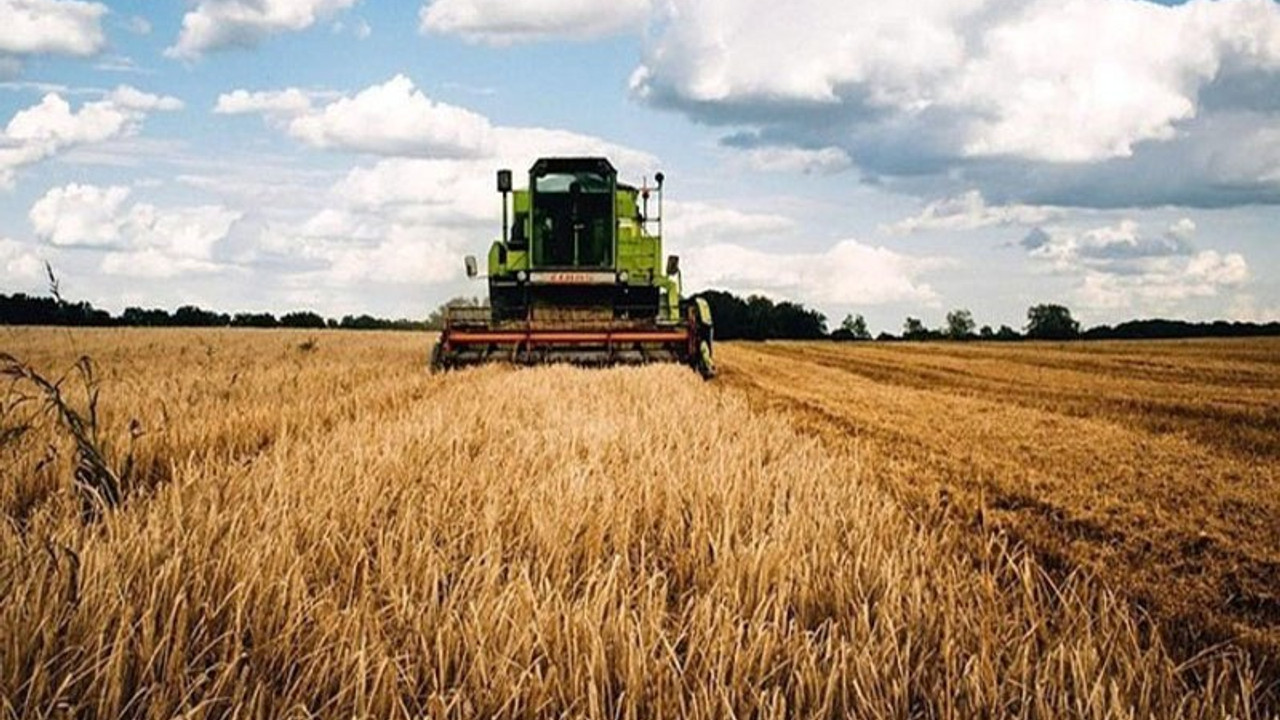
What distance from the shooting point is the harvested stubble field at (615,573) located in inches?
99.1

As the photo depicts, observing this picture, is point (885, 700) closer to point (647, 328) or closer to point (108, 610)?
point (108, 610)

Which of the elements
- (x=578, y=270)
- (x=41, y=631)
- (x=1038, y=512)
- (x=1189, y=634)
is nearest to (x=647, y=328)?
(x=578, y=270)

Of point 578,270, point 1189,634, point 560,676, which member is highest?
point 578,270

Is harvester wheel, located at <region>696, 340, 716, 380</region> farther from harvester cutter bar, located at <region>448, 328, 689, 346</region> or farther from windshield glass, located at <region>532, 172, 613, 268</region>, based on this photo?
windshield glass, located at <region>532, 172, 613, 268</region>

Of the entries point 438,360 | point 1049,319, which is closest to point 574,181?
point 438,360

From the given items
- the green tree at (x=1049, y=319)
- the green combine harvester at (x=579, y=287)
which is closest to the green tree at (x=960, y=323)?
the green tree at (x=1049, y=319)

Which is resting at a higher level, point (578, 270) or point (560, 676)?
point (578, 270)

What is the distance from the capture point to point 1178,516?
5.89 metres

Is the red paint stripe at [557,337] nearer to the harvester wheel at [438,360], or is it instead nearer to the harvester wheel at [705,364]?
the harvester wheel at [438,360]

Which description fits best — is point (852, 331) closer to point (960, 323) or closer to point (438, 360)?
point (960, 323)

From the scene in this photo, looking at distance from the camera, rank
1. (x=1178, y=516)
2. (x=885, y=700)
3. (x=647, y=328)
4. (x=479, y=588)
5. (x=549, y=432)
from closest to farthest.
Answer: (x=885, y=700) → (x=479, y=588) → (x=1178, y=516) → (x=549, y=432) → (x=647, y=328)

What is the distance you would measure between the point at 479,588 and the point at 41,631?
1161 mm

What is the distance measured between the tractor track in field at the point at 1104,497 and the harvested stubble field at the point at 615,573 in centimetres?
3

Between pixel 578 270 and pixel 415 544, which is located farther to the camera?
pixel 578 270
